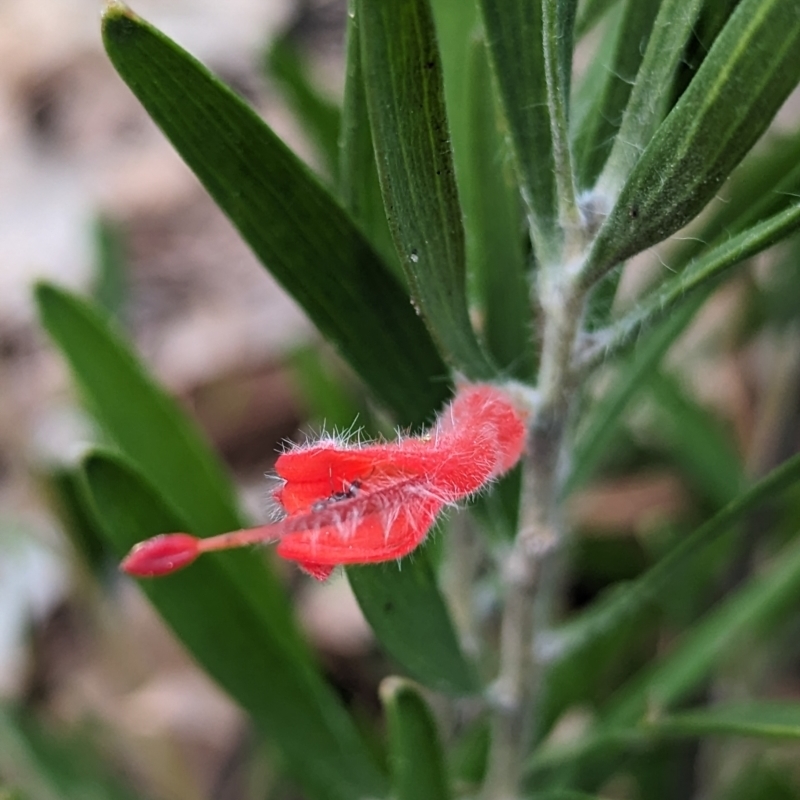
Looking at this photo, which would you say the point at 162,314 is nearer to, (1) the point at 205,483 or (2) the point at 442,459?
(1) the point at 205,483

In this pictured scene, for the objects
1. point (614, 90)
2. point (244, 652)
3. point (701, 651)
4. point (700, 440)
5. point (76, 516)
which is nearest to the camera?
point (614, 90)

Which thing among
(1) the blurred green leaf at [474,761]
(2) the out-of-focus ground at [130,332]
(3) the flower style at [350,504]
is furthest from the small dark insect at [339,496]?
(1) the blurred green leaf at [474,761]

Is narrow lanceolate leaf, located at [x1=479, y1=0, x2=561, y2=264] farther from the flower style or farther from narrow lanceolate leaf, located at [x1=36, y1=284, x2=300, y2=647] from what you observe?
narrow lanceolate leaf, located at [x1=36, y1=284, x2=300, y2=647]

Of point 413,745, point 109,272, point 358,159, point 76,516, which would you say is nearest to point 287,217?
point 358,159

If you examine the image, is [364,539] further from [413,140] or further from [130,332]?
[130,332]

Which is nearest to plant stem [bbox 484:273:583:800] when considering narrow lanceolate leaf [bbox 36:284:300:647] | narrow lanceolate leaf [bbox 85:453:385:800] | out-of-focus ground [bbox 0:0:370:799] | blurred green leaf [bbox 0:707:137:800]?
narrow lanceolate leaf [bbox 85:453:385:800]

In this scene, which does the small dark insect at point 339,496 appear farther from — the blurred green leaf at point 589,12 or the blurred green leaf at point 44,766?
the blurred green leaf at point 44,766
